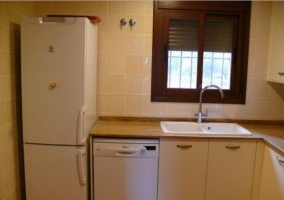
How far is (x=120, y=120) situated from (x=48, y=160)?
2.61 ft

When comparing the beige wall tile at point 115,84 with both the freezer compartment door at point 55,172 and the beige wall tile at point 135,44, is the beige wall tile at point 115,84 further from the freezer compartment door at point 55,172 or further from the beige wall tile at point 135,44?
the freezer compartment door at point 55,172

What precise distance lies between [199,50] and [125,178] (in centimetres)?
141

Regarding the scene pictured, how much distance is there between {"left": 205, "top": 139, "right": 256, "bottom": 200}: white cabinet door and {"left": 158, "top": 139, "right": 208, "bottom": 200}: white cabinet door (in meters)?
0.07

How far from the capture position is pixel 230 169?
2.09 metres

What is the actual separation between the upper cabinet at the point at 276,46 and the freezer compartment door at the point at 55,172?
6.15 feet

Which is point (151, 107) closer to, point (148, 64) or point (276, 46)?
point (148, 64)

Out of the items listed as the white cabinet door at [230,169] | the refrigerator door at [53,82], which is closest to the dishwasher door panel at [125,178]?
the refrigerator door at [53,82]

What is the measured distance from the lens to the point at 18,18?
2.06m

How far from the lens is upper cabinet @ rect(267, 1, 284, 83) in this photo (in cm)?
224

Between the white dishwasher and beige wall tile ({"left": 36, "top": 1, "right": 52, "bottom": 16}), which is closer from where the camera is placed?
the white dishwasher

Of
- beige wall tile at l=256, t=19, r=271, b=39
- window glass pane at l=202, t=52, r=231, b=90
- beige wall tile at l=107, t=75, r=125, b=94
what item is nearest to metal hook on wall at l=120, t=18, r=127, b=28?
beige wall tile at l=107, t=75, r=125, b=94

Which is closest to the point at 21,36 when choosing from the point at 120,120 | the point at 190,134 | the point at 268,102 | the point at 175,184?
the point at 120,120

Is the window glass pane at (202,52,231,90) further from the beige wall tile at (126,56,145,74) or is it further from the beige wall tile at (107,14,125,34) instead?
the beige wall tile at (107,14,125,34)

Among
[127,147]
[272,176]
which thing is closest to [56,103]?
[127,147]
